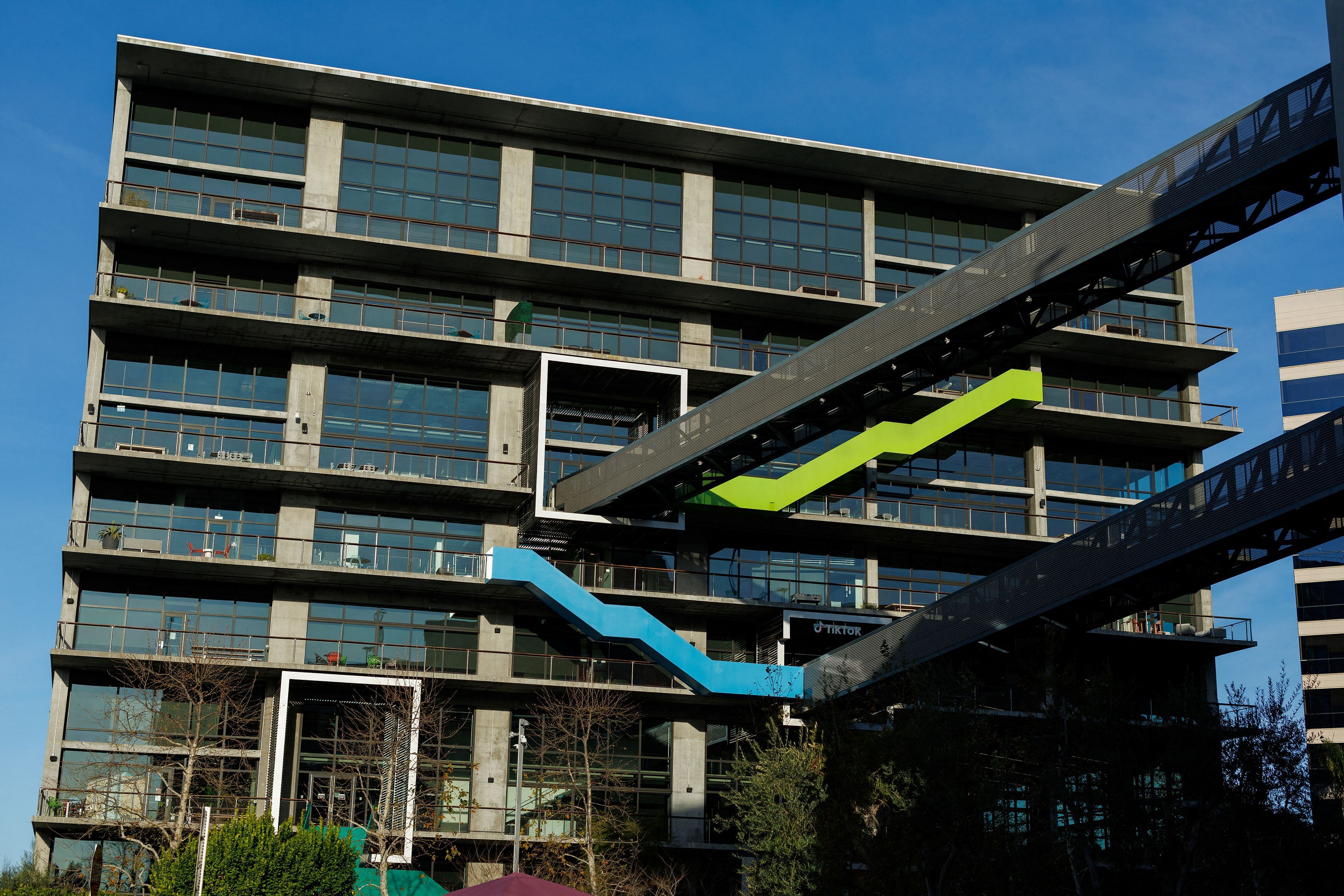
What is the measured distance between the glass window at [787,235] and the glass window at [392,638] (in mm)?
18971

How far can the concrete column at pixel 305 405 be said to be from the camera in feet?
186

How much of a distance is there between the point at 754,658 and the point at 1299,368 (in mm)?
57419

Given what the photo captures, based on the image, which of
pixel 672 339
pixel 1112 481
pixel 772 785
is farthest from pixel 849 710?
pixel 1112 481

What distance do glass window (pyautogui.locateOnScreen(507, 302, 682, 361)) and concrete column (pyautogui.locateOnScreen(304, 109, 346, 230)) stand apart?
8.65 m

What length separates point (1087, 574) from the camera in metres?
45.5

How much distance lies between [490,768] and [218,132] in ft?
93.2

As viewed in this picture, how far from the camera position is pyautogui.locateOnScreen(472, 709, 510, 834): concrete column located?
5503 cm

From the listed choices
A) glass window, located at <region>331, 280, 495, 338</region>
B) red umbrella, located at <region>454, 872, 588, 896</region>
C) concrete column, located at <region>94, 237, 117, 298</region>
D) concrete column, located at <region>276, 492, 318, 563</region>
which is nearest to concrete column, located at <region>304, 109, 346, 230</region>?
glass window, located at <region>331, 280, 495, 338</region>

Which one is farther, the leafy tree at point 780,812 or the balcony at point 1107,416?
the balcony at point 1107,416

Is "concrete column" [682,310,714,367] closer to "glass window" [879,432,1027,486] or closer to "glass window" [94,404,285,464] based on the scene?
"glass window" [879,432,1027,486]

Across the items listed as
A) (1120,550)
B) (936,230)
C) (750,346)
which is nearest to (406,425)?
(750,346)

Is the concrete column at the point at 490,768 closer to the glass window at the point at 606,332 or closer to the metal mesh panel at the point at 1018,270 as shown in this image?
the metal mesh panel at the point at 1018,270

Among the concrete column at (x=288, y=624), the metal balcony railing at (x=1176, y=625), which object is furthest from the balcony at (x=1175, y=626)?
the concrete column at (x=288, y=624)

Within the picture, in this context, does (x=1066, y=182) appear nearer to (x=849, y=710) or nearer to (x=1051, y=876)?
(x=849, y=710)
